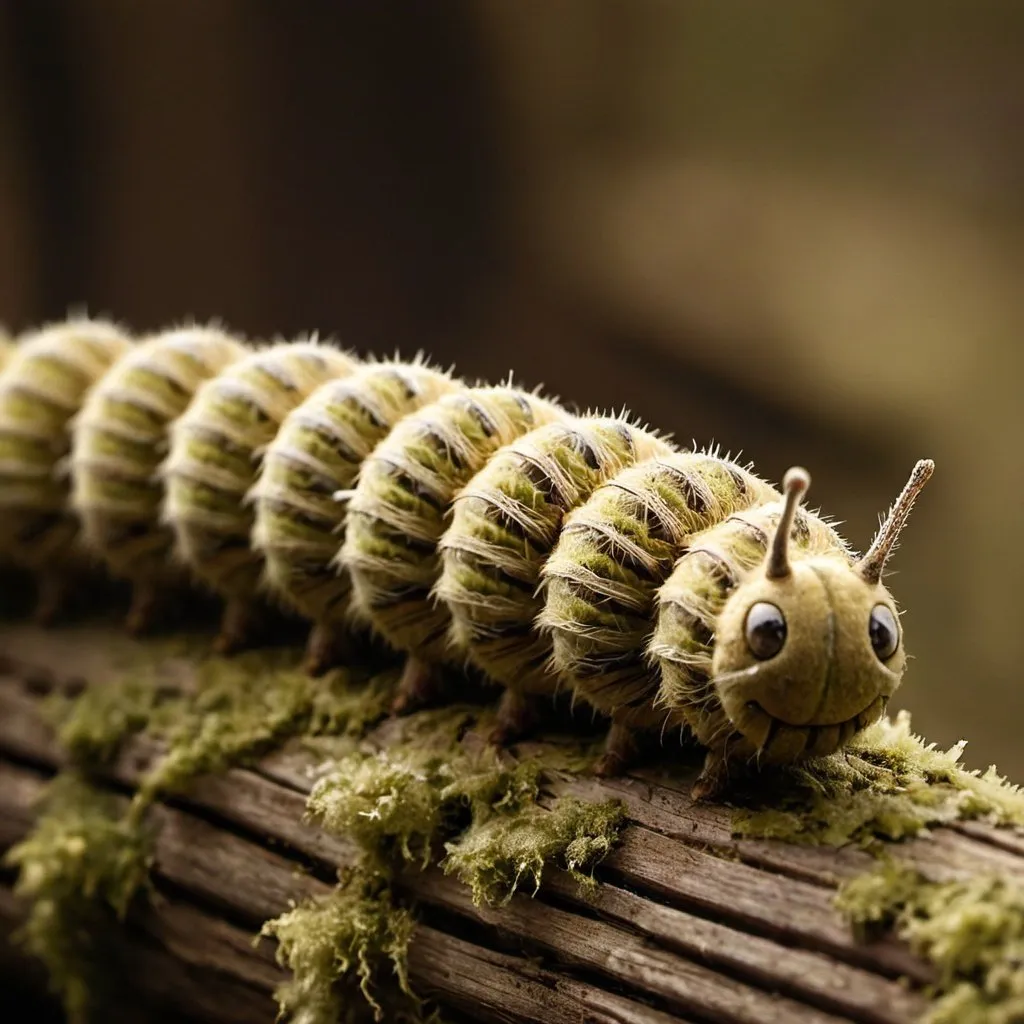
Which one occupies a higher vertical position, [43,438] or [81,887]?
[43,438]

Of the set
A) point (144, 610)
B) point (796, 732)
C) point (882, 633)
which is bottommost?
point (144, 610)

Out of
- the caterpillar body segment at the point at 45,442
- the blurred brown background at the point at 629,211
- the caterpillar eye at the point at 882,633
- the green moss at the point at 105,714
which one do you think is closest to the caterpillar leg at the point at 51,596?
the caterpillar body segment at the point at 45,442

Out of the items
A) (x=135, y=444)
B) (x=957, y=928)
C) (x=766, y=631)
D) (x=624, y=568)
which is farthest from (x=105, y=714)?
(x=957, y=928)

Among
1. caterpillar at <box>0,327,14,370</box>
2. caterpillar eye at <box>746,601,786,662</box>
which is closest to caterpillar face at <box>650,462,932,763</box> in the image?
caterpillar eye at <box>746,601,786,662</box>

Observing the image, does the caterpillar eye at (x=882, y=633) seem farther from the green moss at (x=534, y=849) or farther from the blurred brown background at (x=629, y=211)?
the blurred brown background at (x=629, y=211)

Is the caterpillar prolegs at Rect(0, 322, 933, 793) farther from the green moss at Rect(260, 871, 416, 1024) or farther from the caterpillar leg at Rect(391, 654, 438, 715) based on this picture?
the green moss at Rect(260, 871, 416, 1024)

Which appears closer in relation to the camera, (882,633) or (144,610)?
(882,633)

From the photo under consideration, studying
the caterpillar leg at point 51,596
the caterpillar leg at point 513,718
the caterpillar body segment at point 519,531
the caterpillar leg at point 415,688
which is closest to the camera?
the caterpillar body segment at point 519,531

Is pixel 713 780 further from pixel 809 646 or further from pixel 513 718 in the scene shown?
pixel 513 718
